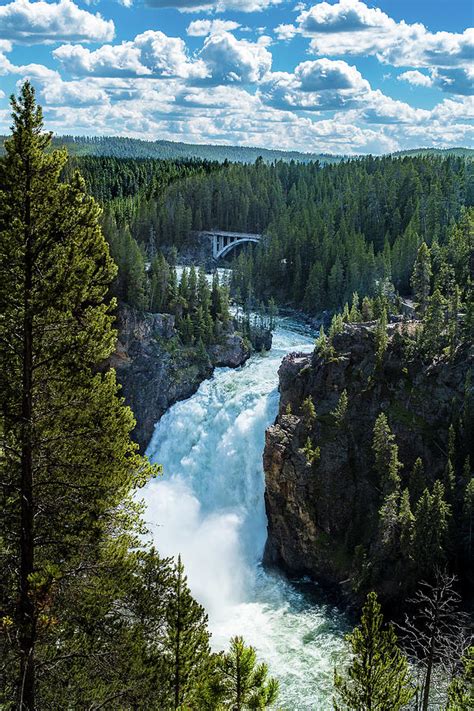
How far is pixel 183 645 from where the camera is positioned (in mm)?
24203

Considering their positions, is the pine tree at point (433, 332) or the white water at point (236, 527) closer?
the white water at point (236, 527)

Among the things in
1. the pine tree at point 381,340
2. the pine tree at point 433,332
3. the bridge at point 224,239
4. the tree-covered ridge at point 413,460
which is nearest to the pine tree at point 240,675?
the tree-covered ridge at point 413,460

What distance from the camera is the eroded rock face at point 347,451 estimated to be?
170 ft

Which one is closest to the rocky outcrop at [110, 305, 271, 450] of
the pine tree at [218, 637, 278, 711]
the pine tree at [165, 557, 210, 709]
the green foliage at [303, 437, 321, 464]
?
the green foliage at [303, 437, 321, 464]

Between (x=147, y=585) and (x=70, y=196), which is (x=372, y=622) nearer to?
(x=147, y=585)

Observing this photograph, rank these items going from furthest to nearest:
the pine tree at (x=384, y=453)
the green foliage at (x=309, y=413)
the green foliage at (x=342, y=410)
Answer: the green foliage at (x=309, y=413) < the green foliage at (x=342, y=410) < the pine tree at (x=384, y=453)

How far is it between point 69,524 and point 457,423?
38714 mm

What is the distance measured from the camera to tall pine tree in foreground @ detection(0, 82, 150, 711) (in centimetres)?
1593

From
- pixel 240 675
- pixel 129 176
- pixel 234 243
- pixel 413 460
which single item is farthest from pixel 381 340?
pixel 129 176

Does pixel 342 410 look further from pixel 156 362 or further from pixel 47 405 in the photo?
pixel 47 405

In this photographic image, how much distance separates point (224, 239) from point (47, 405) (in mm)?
134569

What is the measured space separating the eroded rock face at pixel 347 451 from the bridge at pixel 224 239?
3419 inches

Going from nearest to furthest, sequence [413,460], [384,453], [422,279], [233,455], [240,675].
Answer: [240,675] < [384,453] < [413,460] < [233,455] < [422,279]

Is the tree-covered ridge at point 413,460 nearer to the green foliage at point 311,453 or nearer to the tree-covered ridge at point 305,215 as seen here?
the green foliage at point 311,453
